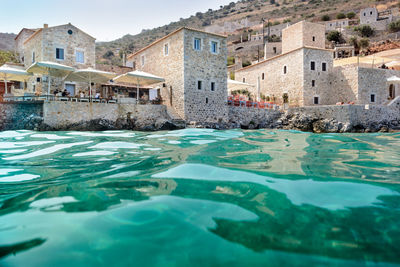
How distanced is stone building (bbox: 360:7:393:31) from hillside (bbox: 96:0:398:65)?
29.6 feet

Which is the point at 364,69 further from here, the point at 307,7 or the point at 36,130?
the point at 307,7

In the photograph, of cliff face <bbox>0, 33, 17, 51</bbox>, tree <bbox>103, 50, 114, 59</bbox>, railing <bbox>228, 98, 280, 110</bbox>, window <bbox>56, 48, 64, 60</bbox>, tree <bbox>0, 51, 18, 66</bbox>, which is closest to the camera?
window <bbox>56, 48, 64, 60</bbox>

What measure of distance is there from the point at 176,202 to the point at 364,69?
2686 centimetres

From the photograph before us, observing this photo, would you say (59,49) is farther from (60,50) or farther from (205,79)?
(205,79)

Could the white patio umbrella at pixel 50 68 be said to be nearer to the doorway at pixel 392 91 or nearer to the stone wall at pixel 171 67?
the stone wall at pixel 171 67

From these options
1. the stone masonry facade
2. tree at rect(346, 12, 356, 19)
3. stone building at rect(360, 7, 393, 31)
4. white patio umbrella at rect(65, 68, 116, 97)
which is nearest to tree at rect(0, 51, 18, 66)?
the stone masonry facade

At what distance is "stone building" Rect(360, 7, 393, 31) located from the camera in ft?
156

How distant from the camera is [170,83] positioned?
19.5m

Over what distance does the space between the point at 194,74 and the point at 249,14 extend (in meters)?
78.8

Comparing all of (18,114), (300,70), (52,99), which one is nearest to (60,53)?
(52,99)

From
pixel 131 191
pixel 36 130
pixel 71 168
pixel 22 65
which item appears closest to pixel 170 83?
pixel 36 130

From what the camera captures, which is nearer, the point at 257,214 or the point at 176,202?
the point at 257,214

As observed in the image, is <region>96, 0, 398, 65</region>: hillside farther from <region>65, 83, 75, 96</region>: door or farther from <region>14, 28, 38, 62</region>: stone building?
<region>65, 83, 75, 96</region>: door

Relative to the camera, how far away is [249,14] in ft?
282
